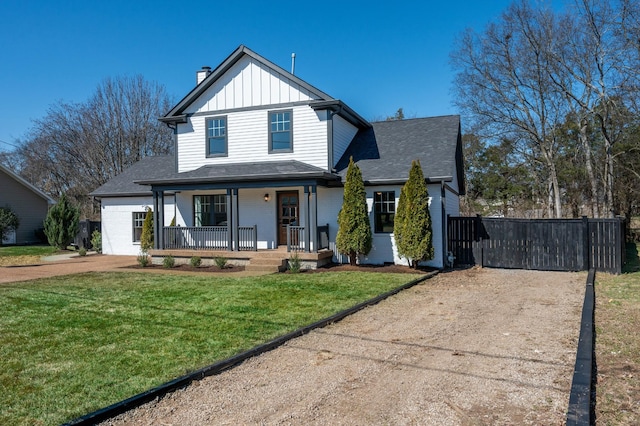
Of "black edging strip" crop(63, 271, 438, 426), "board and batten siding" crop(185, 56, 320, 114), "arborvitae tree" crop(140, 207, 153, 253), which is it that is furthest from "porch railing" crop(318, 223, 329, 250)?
"black edging strip" crop(63, 271, 438, 426)

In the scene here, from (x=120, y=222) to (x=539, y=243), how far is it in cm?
1639

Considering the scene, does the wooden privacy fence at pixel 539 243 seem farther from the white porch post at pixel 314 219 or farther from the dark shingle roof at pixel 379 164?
the white porch post at pixel 314 219

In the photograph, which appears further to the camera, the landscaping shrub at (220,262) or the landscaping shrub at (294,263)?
the landscaping shrub at (220,262)

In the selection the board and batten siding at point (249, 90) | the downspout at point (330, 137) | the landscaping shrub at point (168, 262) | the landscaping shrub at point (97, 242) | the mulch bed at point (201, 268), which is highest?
the board and batten siding at point (249, 90)

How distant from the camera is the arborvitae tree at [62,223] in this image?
70.3ft

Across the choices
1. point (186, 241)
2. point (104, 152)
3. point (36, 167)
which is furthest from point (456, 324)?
point (36, 167)

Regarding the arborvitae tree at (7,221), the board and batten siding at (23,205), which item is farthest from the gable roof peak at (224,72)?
the board and batten siding at (23,205)

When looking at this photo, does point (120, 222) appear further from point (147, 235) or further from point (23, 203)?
point (23, 203)

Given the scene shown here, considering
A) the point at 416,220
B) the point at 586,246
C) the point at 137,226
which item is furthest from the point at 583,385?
the point at 137,226

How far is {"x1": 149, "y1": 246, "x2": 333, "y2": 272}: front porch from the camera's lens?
543 inches

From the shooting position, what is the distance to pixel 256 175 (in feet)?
46.5

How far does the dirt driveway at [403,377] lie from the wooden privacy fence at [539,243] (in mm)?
6016

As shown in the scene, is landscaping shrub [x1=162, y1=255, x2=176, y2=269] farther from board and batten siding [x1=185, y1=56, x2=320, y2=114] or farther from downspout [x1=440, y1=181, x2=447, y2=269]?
downspout [x1=440, y1=181, x2=447, y2=269]

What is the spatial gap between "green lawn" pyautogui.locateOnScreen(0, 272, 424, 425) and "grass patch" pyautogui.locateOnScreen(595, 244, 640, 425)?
386 centimetres
